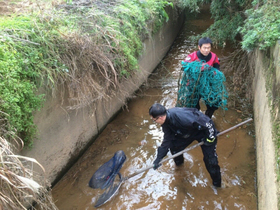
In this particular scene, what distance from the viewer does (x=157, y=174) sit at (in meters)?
3.82

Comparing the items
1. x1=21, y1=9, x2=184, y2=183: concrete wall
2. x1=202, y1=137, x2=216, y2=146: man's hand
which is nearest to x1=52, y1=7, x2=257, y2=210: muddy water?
x1=21, y1=9, x2=184, y2=183: concrete wall

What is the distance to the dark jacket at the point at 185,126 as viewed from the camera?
279cm

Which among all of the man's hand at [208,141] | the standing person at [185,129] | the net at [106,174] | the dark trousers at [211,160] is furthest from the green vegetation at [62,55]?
the man's hand at [208,141]

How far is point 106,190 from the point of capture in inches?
136

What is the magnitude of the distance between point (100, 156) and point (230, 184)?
233 cm

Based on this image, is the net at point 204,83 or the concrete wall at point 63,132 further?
the net at point 204,83

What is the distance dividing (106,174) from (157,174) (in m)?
0.91

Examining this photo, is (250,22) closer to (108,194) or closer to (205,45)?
Answer: (205,45)

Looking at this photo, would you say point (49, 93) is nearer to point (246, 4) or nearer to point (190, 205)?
point (190, 205)

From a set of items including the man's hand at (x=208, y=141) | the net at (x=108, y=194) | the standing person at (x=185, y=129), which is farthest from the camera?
the net at (x=108, y=194)

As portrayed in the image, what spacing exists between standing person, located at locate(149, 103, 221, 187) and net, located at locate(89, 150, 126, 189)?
29.2 inches

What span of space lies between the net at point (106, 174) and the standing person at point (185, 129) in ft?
2.43

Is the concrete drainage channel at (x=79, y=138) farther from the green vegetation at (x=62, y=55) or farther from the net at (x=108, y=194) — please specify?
the net at (x=108, y=194)

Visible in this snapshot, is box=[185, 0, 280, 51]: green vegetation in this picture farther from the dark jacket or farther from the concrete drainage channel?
the dark jacket
